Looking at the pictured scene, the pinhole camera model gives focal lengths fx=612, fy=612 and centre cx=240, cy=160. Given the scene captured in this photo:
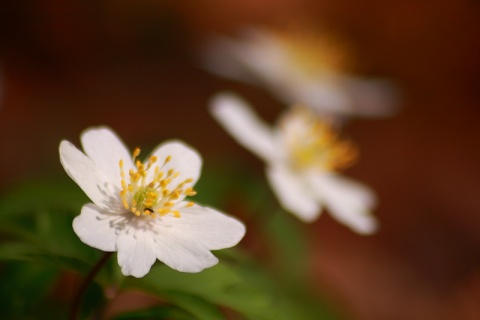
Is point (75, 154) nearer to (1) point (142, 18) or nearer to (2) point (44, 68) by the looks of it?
(2) point (44, 68)

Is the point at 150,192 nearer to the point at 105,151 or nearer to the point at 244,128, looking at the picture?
the point at 105,151

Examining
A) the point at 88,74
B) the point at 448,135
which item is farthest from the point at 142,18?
the point at 448,135

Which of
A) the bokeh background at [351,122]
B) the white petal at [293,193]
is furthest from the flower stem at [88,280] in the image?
the bokeh background at [351,122]

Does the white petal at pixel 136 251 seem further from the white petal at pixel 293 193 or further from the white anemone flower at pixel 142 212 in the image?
the white petal at pixel 293 193

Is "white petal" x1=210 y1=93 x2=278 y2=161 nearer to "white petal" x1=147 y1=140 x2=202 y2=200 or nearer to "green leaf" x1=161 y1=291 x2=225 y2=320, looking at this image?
"white petal" x1=147 y1=140 x2=202 y2=200

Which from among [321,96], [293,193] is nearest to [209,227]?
[293,193]

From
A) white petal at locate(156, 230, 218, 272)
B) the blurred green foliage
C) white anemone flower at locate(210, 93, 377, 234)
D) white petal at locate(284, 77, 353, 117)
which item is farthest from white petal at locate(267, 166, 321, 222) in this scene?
white petal at locate(284, 77, 353, 117)
